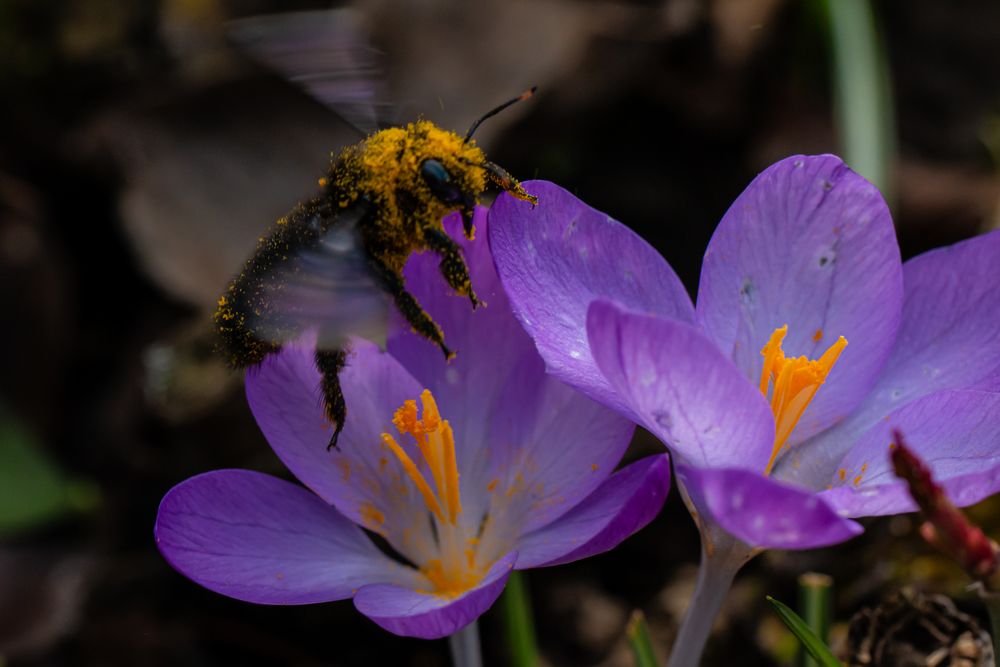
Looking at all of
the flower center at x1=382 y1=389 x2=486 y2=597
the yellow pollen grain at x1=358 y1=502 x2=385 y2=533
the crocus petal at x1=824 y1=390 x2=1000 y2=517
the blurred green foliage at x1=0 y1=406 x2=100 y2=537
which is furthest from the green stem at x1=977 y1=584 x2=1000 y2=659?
the blurred green foliage at x1=0 y1=406 x2=100 y2=537

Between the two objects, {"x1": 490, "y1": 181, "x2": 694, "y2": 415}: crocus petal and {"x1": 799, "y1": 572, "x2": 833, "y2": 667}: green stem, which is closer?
{"x1": 490, "y1": 181, "x2": 694, "y2": 415}: crocus petal

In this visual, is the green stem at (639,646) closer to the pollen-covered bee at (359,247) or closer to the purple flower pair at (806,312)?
the purple flower pair at (806,312)

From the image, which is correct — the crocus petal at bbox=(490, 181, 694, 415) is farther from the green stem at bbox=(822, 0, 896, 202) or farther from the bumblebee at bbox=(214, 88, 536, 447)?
the green stem at bbox=(822, 0, 896, 202)

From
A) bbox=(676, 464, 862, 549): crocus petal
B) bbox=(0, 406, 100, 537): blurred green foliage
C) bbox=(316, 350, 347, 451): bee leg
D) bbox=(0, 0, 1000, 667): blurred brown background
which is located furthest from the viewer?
bbox=(0, 406, 100, 537): blurred green foliage

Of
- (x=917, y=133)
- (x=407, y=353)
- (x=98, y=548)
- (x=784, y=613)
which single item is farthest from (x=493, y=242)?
(x=917, y=133)

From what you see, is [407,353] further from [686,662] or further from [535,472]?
[686,662]

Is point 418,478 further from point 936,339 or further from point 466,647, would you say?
point 936,339

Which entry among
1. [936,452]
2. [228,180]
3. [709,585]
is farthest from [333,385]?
[228,180]
